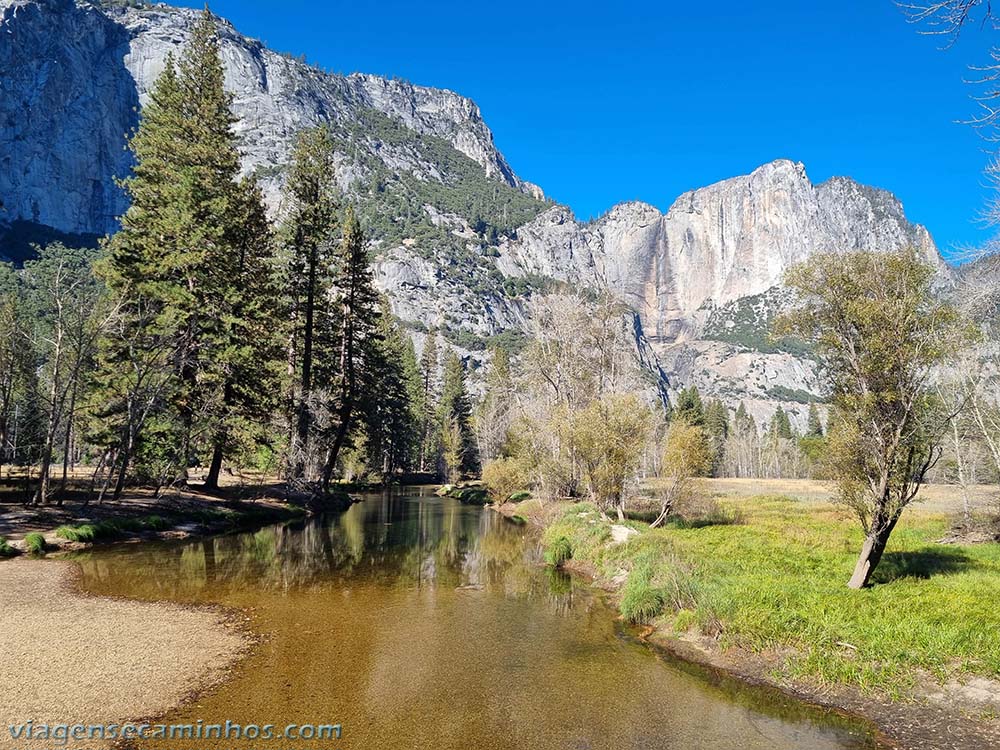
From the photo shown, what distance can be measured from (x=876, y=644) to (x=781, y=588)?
10.4 feet

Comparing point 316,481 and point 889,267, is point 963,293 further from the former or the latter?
point 316,481

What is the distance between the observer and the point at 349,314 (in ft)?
132

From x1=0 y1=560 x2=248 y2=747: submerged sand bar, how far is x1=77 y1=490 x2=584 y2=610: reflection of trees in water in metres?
1.85

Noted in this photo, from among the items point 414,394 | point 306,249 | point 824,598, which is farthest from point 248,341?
point 414,394

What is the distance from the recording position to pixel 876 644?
9.93 m

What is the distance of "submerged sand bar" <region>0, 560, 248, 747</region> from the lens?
729 cm

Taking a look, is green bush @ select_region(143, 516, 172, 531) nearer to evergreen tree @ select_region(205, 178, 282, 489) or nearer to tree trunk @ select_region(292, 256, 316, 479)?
evergreen tree @ select_region(205, 178, 282, 489)

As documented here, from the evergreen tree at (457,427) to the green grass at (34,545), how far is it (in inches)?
2240

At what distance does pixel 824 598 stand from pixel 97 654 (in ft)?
45.7

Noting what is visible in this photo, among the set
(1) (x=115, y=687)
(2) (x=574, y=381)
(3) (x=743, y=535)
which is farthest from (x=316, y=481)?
(1) (x=115, y=687)

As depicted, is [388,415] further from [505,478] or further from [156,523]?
[156,523]

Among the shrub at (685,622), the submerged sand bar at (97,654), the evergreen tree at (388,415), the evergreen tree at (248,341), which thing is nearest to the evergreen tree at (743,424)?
the evergreen tree at (388,415)

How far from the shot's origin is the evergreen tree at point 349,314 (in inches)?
1554

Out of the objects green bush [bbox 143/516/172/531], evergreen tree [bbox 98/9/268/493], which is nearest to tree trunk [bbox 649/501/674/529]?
green bush [bbox 143/516/172/531]
